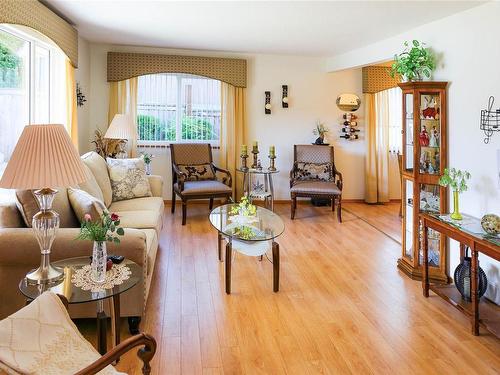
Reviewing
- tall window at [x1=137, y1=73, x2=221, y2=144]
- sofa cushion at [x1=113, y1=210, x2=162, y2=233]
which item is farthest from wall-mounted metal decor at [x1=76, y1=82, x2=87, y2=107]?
sofa cushion at [x1=113, y1=210, x2=162, y2=233]

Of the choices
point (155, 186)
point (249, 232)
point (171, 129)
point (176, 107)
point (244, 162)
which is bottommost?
point (249, 232)

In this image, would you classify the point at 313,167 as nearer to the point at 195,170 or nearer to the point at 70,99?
the point at 195,170

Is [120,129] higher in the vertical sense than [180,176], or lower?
higher

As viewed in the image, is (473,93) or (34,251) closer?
(34,251)

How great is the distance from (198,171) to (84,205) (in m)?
3.17

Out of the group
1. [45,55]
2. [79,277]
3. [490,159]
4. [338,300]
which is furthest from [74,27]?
[490,159]

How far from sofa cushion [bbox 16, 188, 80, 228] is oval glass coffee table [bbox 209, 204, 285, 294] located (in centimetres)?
111

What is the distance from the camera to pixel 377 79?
21.1 feet

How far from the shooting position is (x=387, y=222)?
540 cm

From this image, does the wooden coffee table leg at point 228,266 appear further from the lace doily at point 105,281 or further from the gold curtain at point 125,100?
the gold curtain at point 125,100

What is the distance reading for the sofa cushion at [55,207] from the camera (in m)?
2.31

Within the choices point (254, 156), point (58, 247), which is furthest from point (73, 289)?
point (254, 156)

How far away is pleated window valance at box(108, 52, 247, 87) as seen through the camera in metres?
5.72

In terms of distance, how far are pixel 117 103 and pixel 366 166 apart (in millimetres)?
4127
